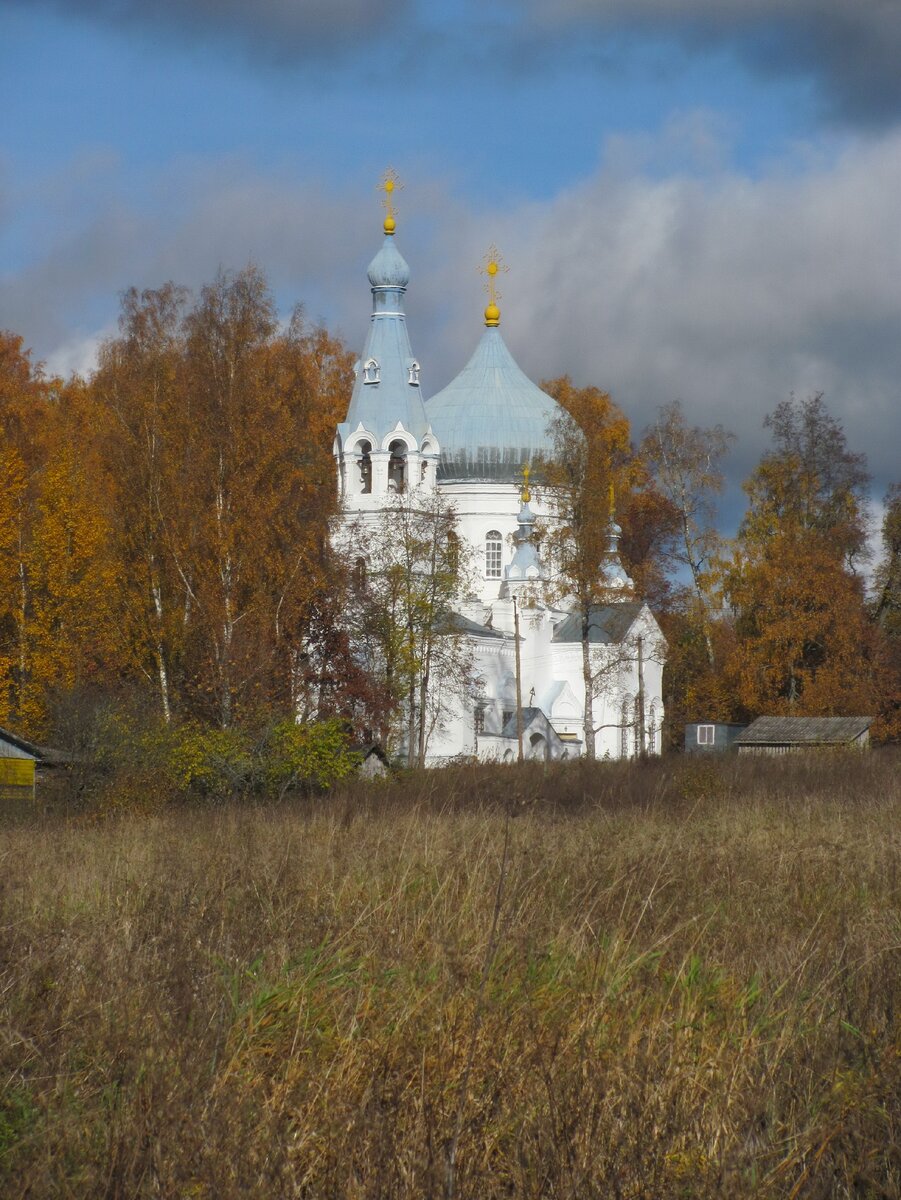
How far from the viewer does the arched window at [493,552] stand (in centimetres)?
4828

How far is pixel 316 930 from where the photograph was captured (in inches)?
256

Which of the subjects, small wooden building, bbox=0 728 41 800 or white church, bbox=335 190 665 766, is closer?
small wooden building, bbox=0 728 41 800

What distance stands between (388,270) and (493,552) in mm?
8679

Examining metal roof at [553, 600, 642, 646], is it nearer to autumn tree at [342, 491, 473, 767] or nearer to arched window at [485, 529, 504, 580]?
arched window at [485, 529, 504, 580]

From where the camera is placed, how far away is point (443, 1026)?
5.22 meters

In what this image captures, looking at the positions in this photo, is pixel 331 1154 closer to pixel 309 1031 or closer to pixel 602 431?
pixel 309 1031

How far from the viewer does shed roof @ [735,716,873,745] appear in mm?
34688

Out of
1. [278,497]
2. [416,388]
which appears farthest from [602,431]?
[278,497]

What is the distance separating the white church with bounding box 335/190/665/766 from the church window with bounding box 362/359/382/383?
0.13ft

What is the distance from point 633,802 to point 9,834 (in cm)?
692

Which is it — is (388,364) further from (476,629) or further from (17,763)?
(17,763)

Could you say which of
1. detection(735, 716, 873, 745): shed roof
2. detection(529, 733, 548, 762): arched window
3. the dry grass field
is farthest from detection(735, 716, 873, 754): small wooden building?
the dry grass field

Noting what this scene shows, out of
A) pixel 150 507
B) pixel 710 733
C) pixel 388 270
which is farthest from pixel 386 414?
pixel 150 507

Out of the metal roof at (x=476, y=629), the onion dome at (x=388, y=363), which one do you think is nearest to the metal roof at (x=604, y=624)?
the metal roof at (x=476, y=629)
